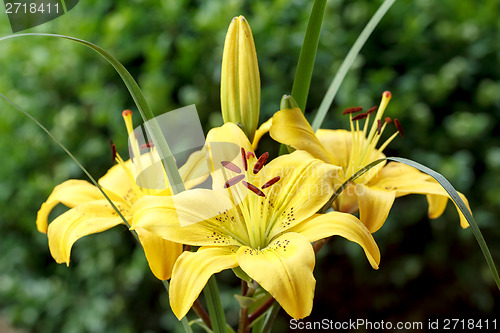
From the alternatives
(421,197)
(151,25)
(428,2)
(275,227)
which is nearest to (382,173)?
(275,227)

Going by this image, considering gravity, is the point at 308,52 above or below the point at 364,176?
above

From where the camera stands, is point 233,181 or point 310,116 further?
point 310,116

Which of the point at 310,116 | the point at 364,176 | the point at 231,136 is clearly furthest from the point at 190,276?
the point at 310,116

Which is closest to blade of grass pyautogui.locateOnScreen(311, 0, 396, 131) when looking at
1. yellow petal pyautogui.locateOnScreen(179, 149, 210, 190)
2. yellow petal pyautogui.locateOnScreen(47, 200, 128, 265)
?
yellow petal pyautogui.locateOnScreen(179, 149, 210, 190)

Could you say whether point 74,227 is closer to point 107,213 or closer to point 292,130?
point 107,213

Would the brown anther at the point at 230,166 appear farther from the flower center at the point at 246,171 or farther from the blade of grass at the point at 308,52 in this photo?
the blade of grass at the point at 308,52

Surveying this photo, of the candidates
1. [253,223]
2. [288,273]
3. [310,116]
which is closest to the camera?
[288,273]

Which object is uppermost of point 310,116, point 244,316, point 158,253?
point 158,253
